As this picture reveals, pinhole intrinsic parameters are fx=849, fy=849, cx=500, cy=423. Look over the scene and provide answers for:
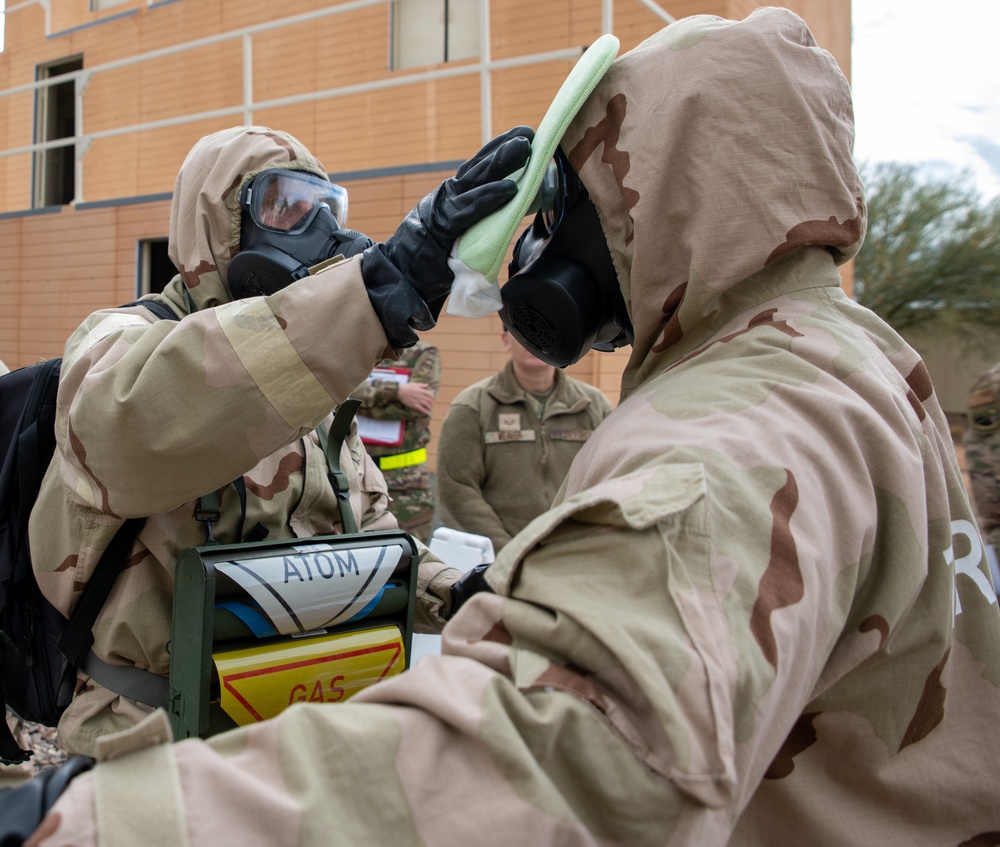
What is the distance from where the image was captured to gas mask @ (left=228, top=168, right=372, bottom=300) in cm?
198

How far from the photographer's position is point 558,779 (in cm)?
73

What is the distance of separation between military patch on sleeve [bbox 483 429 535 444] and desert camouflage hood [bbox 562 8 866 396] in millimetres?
2957

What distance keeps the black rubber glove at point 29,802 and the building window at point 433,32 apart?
8573 mm

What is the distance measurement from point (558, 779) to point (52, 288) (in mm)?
9513

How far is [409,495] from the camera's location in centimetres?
473

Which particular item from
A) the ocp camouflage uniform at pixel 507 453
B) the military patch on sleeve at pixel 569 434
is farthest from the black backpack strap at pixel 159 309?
the military patch on sleeve at pixel 569 434

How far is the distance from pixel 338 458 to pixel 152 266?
7.60m

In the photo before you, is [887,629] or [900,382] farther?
[900,382]

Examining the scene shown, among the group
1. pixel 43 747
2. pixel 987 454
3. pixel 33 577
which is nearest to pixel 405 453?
pixel 43 747

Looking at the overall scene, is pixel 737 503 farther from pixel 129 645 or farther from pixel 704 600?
pixel 129 645

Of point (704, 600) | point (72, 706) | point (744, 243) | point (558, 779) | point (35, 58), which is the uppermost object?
point (35, 58)

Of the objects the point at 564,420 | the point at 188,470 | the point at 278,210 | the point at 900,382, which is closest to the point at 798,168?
the point at 900,382

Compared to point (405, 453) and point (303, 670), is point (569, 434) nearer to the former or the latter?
point (405, 453)

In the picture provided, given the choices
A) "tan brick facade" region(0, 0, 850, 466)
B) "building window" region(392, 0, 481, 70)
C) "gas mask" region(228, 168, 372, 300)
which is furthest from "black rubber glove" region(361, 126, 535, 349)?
"building window" region(392, 0, 481, 70)
